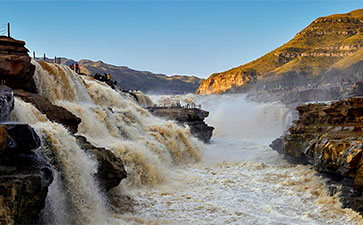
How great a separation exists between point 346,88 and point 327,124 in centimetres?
3988

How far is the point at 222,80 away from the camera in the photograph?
15450cm

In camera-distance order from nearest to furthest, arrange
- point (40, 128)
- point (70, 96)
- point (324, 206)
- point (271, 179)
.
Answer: point (40, 128) → point (324, 206) → point (271, 179) → point (70, 96)

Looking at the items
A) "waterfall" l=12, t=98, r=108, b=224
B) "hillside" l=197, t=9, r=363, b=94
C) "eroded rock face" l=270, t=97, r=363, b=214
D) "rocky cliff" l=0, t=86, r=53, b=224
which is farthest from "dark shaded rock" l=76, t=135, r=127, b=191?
"hillside" l=197, t=9, r=363, b=94

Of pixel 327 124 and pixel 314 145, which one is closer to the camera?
pixel 314 145

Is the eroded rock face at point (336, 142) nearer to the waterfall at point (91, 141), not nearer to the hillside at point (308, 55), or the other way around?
the waterfall at point (91, 141)

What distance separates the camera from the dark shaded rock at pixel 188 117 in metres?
30.5

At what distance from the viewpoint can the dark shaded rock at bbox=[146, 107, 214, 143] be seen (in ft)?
100.0

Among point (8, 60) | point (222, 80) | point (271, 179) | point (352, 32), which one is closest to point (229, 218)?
point (271, 179)

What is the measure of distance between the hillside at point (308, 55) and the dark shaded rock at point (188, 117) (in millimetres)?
87114

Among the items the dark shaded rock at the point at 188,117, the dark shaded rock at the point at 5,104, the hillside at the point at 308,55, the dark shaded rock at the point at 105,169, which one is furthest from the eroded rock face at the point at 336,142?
the hillside at the point at 308,55

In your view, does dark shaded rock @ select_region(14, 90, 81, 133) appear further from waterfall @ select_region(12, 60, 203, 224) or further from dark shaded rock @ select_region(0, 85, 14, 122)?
dark shaded rock @ select_region(0, 85, 14, 122)

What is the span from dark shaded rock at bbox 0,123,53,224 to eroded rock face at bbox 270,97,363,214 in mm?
9573

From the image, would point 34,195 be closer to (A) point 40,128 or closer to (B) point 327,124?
(A) point 40,128

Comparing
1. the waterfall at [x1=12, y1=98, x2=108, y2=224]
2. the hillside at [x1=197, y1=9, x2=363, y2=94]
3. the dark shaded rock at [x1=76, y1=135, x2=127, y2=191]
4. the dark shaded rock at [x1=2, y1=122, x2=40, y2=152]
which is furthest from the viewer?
the hillside at [x1=197, y1=9, x2=363, y2=94]
